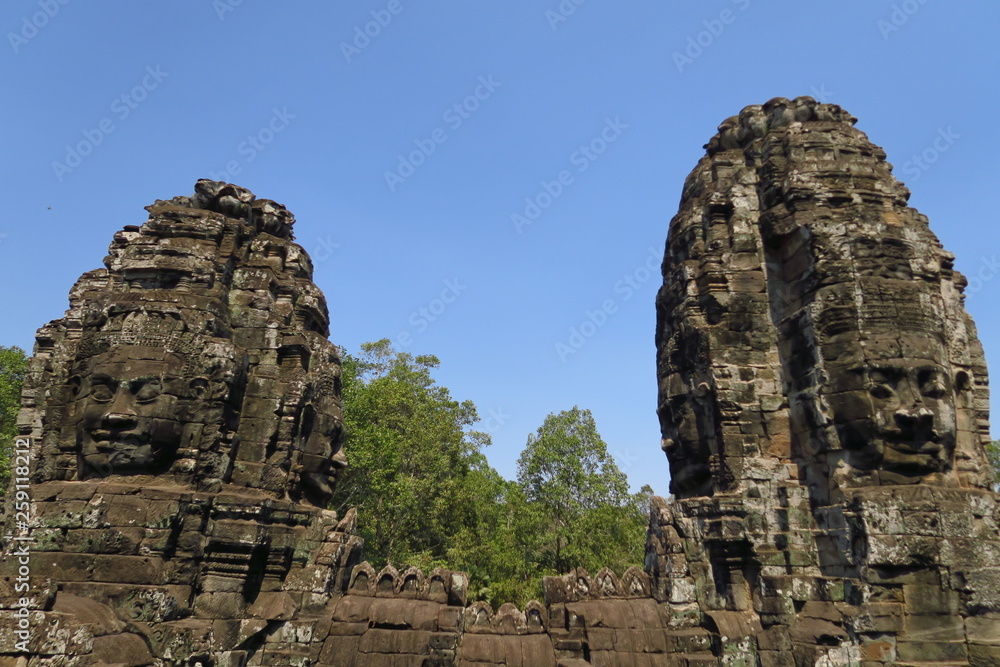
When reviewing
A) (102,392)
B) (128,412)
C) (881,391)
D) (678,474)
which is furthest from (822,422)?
(102,392)

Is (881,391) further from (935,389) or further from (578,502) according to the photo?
(578,502)

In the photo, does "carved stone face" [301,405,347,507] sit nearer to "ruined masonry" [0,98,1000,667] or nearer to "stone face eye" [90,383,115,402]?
"ruined masonry" [0,98,1000,667]

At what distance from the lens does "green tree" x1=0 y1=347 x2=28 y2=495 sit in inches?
805

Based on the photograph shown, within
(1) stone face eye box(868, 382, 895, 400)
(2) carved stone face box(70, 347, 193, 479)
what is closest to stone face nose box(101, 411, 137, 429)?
(2) carved stone face box(70, 347, 193, 479)

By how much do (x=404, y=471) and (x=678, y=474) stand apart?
625 inches

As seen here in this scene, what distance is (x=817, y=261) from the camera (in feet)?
30.9

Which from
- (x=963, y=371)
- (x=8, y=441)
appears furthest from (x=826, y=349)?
(x=8, y=441)

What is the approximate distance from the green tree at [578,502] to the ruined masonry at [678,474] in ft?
40.2

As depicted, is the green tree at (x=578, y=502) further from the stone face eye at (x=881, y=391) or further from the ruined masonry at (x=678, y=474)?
the stone face eye at (x=881, y=391)

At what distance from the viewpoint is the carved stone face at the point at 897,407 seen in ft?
26.8

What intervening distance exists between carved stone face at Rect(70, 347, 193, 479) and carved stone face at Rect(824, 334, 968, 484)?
916 centimetres

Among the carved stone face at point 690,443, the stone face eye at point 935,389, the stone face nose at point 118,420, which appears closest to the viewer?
the stone face nose at point 118,420

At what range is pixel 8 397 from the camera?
23.8 meters

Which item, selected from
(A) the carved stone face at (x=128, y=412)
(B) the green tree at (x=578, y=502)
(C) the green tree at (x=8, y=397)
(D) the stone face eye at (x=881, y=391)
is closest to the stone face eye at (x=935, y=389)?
(D) the stone face eye at (x=881, y=391)
